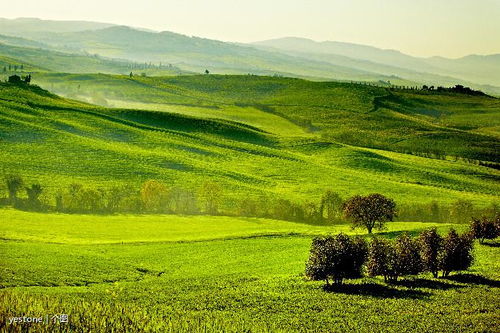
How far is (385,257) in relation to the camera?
201 ft

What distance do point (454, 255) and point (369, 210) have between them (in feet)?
90.5

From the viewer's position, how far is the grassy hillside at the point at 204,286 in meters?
42.4

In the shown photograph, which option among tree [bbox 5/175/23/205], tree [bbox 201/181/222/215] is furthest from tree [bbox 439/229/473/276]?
tree [bbox 5/175/23/205]

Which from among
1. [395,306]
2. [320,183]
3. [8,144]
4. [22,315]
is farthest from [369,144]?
[22,315]

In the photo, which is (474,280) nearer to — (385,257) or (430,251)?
(430,251)

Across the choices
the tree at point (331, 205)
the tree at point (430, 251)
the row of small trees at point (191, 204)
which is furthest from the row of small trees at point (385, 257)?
the tree at point (331, 205)

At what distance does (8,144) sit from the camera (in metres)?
143

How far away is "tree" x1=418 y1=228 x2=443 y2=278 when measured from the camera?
63.6m

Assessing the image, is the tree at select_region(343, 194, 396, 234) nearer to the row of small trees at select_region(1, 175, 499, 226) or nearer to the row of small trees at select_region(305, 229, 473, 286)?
the row of small trees at select_region(1, 175, 499, 226)

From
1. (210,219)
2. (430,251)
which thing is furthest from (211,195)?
(430,251)

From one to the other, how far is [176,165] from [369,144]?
8174 cm

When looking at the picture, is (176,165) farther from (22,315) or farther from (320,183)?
(22,315)

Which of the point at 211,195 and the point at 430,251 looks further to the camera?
the point at 211,195

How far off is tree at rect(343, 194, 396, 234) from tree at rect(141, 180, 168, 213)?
39.5m
